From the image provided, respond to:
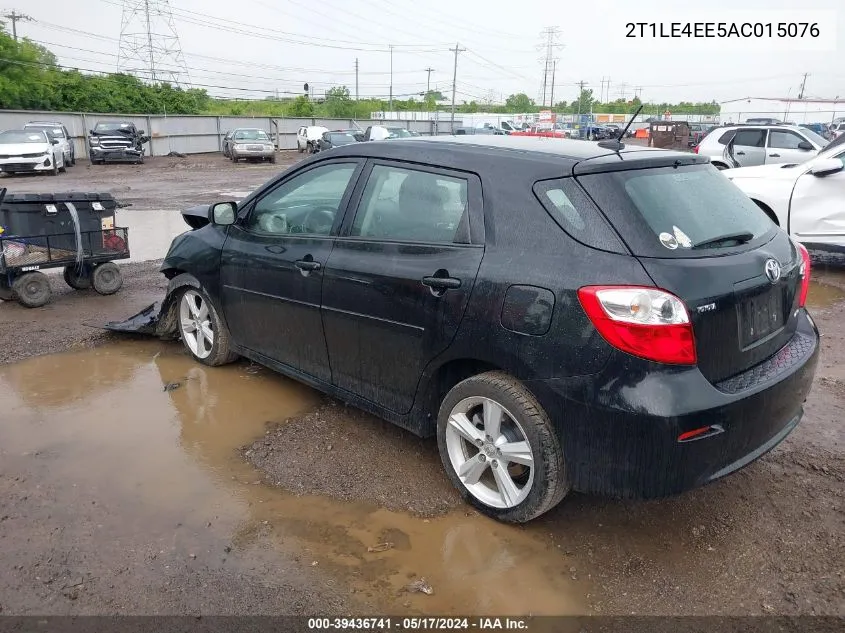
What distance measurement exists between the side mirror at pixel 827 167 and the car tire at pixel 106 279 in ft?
26.6

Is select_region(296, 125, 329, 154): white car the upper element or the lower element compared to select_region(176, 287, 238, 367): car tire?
upper

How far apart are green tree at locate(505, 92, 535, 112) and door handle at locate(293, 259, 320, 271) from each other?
115 m

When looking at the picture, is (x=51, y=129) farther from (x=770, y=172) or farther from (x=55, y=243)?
(x=770, y=172)

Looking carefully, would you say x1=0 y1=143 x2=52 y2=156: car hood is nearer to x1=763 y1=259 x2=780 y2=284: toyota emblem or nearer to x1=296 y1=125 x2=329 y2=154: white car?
x1=296 y1=125 x2=329 y2=154: white car

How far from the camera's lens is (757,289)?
2949 mm

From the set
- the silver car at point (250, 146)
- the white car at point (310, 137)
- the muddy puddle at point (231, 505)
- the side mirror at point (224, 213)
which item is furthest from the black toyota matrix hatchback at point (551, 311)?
the white car at point (310, 137)

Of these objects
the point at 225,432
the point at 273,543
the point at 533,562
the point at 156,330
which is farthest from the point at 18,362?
the point at 533,562

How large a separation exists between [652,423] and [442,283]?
1123mm

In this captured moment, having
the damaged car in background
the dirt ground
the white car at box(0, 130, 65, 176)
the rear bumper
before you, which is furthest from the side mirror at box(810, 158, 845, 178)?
the damaged car in background

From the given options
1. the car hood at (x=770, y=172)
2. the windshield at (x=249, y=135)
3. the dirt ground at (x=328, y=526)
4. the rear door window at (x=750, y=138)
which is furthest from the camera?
the windshield at (x=249, y=135)

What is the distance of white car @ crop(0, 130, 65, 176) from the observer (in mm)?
22406

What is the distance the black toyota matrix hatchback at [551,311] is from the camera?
269 centimetres

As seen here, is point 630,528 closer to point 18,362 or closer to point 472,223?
point 472,223

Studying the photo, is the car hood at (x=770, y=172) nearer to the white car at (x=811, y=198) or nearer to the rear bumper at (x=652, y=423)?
the white car at (x=811, y=198)
